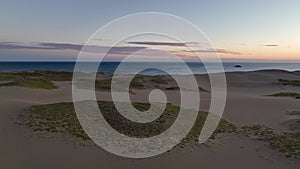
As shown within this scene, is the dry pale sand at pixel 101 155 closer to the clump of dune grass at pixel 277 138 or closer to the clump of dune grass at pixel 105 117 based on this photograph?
the clump of dune grass at pixel 277 138

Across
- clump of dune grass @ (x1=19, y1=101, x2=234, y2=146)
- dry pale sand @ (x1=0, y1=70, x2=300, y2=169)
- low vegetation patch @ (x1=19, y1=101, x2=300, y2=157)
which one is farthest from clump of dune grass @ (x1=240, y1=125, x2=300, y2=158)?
clump of dune grass @ (x1=19, y1=101, x2=234, y2=146)

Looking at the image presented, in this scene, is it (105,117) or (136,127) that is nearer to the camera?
(136,127)

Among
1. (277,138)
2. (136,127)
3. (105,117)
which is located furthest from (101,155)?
(277,138)

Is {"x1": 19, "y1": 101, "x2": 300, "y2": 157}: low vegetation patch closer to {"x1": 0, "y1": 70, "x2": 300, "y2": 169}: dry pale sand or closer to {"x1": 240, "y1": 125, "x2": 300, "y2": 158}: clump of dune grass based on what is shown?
{"x1": 240, "y1": 125, "x2": 300, "y2": 158}: clump of dune grass

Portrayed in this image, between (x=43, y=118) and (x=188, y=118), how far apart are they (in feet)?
25.1

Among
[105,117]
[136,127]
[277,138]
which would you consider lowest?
[277,138]

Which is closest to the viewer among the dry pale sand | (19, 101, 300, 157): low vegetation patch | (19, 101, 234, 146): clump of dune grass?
the dry pale sand

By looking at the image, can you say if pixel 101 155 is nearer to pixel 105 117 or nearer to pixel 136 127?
pixel 136 127

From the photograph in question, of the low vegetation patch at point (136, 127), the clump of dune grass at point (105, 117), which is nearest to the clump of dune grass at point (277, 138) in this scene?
the low vegetation patch at point (136, 127)

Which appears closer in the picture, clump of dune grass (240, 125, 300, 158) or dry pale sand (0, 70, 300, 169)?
dry pale sand (0, 70, 300, 169)

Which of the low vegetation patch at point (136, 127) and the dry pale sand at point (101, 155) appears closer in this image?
the dry pale sand at point (101, 155)

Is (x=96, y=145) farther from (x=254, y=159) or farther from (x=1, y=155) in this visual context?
(x=254, y=159)

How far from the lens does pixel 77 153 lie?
10477 millimetres

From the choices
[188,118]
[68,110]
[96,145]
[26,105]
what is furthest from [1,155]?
[188,118]
